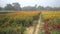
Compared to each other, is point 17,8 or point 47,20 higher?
point 17,8

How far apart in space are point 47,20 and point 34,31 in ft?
1.25

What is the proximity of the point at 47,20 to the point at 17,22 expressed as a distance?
2.16 ft

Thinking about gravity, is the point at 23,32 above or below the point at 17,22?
below

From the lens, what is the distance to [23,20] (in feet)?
9.71

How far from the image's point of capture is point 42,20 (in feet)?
9.70

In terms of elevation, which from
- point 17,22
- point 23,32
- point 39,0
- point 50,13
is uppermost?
point 39,0

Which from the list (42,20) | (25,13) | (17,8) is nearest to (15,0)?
(17,8)

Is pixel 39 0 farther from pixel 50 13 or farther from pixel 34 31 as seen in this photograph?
pixel 34 31

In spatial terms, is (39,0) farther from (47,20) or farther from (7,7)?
(7,7)

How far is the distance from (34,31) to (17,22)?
420mm

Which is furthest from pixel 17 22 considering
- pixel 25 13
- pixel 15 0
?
pixel 15 0

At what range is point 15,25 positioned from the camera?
2.90m

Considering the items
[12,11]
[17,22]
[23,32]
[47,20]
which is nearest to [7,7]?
[12,11]

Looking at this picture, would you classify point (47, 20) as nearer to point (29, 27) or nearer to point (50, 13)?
point (50, 13)
